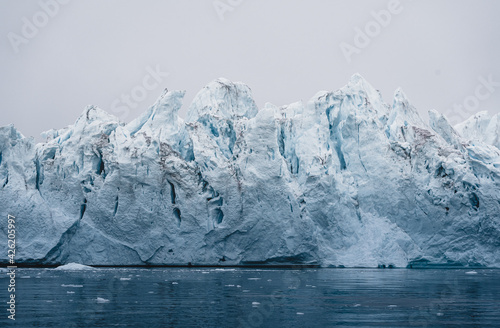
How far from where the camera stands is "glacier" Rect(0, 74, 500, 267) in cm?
2908

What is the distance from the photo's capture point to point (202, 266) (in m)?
29.6

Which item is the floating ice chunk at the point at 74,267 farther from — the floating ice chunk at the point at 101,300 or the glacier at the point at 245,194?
the floating ice chunk at the point at 101,300

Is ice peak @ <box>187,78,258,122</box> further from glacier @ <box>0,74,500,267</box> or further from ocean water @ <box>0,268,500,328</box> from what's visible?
ocean water @ <box>0,268,500,328</box>

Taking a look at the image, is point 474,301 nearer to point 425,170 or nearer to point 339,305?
point 339,305

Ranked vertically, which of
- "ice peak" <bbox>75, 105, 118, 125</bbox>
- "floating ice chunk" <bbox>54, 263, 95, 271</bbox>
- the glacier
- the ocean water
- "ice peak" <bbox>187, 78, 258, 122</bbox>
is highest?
"ice peak" <bbox>187, 78, 258, 122</bbox>

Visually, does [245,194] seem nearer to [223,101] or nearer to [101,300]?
[223,101]

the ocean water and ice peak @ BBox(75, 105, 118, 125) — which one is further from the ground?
ice peak @ BBox(75, 105, 118, 125)

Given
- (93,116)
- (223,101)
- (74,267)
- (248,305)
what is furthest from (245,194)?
(248,305)

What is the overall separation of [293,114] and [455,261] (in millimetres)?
12769

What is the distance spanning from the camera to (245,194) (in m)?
29.8

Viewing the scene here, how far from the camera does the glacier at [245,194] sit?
29078mm

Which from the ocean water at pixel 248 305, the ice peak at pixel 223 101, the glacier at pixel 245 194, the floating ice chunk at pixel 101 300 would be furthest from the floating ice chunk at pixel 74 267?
the floating ice chunk at pixel 101 300

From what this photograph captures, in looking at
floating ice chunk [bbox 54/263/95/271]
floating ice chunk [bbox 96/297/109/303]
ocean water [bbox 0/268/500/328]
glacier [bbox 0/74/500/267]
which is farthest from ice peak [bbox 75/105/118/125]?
floating ice chunk [bbox 96/297/109/303]

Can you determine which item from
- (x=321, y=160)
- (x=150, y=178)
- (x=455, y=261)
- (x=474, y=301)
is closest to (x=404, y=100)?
(x=321, y=160)
